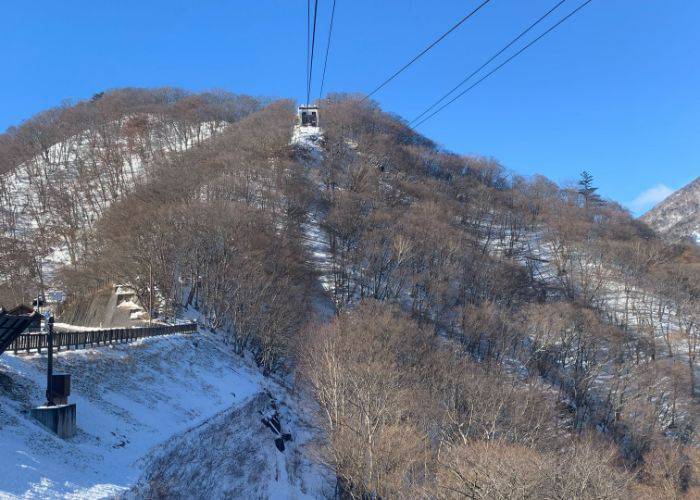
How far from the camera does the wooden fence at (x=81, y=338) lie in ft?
61.9

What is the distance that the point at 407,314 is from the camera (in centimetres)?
4534

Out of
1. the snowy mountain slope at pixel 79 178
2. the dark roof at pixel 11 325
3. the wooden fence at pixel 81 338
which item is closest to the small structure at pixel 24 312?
the dark roof at pixel 11 325

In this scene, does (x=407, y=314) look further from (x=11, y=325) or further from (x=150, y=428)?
(x=11, y=325)

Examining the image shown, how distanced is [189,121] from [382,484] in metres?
89.7

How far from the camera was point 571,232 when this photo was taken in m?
77.8

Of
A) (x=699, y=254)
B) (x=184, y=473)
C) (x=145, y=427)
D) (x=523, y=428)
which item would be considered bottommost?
(x=523, y=428)

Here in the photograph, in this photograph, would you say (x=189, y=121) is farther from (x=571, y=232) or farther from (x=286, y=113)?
(x=571, y=232)

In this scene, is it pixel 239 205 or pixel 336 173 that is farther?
pixel 336 173

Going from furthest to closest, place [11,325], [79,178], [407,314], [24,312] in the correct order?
[79,178] < [407,314] < [24,312] < [11,325]

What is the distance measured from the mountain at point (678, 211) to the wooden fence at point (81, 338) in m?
138

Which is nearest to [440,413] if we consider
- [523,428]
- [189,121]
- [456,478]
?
[523,428]

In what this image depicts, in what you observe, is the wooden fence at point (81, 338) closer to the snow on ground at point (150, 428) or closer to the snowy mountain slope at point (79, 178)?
the snow on ground at point (150, 428)

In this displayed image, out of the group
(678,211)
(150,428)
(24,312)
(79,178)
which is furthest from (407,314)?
(678,211)

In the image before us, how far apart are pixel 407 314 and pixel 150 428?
98.1ft
